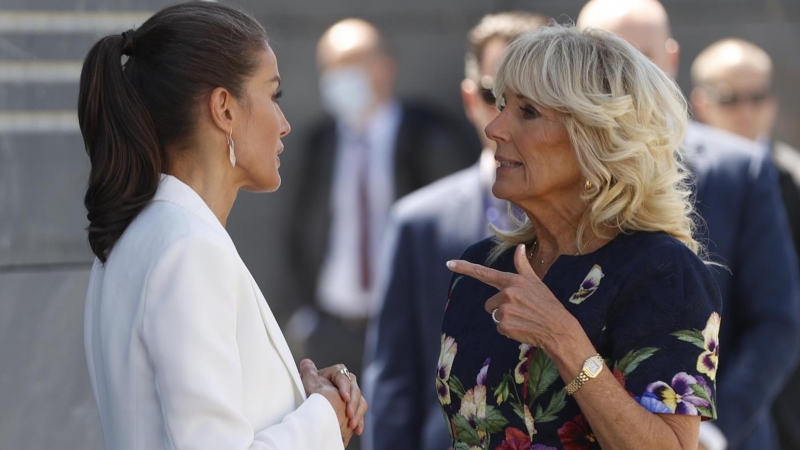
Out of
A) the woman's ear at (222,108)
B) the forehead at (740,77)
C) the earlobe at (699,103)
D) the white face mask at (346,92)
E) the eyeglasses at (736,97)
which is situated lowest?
the white face mask at (346,92)

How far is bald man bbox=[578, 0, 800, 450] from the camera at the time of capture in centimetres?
379

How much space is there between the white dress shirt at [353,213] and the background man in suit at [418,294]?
104 inches

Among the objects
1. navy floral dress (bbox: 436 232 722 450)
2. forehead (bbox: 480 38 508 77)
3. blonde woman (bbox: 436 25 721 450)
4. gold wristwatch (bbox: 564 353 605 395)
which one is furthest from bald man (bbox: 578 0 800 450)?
gold wristwatch (bbox: 564 353 605 395)

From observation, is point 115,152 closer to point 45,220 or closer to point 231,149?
point 231,149

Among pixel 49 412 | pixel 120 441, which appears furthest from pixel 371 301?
pixel 120 441

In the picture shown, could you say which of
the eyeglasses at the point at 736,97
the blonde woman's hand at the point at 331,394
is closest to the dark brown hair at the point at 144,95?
the blonde woman's hand at the point at 331,394

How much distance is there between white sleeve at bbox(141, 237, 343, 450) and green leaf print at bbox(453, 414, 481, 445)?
57 cm

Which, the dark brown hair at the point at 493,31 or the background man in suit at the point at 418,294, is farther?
the dark brown hair at the point at 493,31

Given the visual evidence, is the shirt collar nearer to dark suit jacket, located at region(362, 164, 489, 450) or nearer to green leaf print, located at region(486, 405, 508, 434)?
green leaf print, located at region(486, 405, 508, 434)

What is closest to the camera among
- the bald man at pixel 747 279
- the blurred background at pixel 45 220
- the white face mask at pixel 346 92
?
the blurred background at pixel 45 220

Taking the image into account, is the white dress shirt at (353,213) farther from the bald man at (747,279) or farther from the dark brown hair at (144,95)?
the dark brown hair at (144,95)

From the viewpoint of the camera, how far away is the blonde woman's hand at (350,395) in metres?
2.37

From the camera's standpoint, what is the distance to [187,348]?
2002 mm

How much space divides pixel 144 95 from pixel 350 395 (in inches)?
29.5
